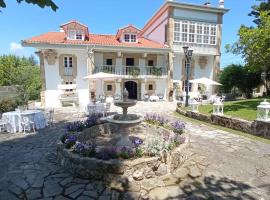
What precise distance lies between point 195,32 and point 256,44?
1236cm

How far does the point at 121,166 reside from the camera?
4.46m

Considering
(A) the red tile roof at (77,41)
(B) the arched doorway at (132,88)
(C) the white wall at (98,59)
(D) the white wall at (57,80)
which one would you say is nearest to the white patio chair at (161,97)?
(B) the arched doorway at (132,88)

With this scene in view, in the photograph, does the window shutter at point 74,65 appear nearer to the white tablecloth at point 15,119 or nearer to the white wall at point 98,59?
the white wall at point 98,59

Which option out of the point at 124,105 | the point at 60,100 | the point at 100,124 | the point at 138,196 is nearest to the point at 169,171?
the point at 138,196

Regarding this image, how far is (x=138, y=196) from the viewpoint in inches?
159

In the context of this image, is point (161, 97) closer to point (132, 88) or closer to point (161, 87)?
point (161, 87)

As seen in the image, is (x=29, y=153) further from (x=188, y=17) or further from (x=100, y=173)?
(x=188, y=17)

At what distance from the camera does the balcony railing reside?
20.6 metres

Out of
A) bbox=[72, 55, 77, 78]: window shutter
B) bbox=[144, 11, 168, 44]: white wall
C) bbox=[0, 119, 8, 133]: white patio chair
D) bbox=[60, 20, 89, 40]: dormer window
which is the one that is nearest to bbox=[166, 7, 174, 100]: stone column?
bbox=[144, 11, 168, 44]: white wall

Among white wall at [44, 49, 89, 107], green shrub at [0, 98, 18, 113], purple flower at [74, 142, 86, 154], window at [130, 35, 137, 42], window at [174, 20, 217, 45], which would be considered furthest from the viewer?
window at [130, 35, 137, 42]

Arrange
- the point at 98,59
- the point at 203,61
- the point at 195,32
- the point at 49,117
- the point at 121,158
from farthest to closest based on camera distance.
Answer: the point at 203,61, the point at 195,32, the point at 98,59, the point at 49,117, the point at 121,158

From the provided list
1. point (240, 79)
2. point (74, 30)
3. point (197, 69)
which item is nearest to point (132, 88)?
point (197, 69)

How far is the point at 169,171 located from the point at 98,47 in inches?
647

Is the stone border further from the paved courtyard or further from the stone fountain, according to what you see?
the stone fountain
